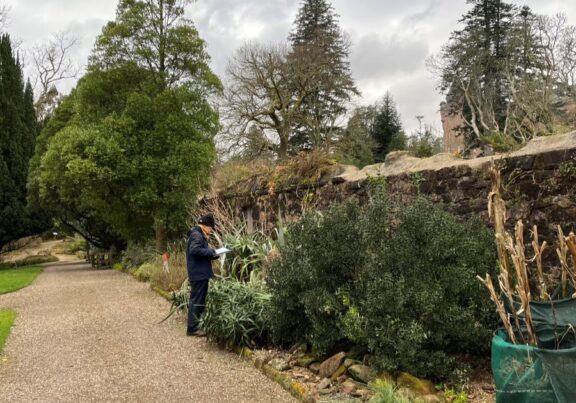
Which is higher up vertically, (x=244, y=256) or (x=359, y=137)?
(x=359, y=137)

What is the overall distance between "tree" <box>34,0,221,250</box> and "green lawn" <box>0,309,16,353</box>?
20.9 feet

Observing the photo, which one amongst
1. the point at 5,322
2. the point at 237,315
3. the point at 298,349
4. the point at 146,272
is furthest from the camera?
the point at 146,272

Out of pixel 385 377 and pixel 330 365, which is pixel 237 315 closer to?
pixel 330 365

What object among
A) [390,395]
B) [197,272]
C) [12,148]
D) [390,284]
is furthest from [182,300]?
[12,148]

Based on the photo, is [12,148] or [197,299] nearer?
[197,299]

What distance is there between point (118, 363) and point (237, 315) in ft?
4.46

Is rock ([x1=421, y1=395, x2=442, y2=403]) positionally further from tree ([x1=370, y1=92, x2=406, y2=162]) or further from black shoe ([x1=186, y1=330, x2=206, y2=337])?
tree ([x1=370, y1=92, x2=406, y2=162])

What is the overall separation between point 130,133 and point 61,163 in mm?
2865

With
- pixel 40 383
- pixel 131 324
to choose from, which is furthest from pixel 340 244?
pixel 131 324

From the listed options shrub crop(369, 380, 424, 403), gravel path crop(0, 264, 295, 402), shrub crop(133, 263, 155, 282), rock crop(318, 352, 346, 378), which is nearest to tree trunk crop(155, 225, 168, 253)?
shrub crop(133, 263, 155, 282)

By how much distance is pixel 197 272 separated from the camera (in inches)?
255

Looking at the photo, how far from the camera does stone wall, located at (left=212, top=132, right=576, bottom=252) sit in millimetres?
4891

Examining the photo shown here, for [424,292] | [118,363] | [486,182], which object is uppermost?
[486,182]

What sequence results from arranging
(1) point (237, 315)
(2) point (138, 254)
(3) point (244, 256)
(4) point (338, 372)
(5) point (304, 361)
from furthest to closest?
1. (2) point (138, 254)
2. (3) point (244, 256)
3. (1) point (237, 315)
4. (5) point (304, 361)
5. (4) point (338, 372)
